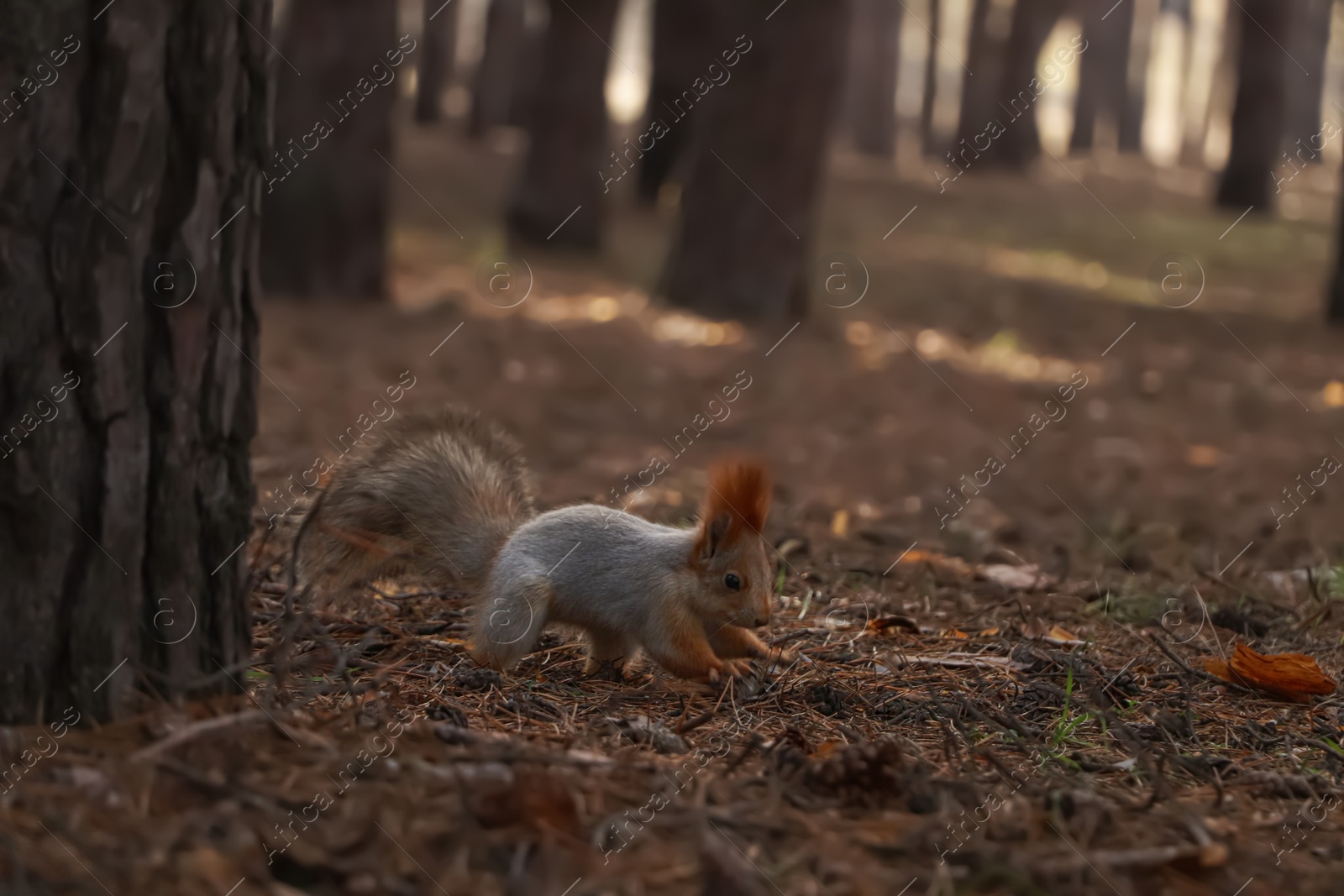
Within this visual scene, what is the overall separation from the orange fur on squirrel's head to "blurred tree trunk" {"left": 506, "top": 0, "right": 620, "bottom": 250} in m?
10.7

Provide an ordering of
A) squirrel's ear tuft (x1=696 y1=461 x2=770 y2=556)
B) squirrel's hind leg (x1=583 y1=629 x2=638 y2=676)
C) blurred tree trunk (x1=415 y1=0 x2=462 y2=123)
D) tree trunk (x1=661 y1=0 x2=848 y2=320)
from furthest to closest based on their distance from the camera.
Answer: blurred tree trunk (x1=415 y1=0 x2=462 y2=123)
tree trunk (x1=661 y1=0 x2=848 y2=320)
squirrel's hind leg (x1=583 y1=629 x2=638 y2=676)
squirrel's ear tuft (x1=696 y1=461 x2=770 y2=556)

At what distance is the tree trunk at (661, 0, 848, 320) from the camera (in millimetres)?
10555

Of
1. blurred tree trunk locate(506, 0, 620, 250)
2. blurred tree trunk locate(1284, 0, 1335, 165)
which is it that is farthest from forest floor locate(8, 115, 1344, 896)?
blurred tree trunk locate(1284, 0, 1335, 165)

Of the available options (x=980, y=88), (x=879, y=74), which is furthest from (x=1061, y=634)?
(x=879, y=74)

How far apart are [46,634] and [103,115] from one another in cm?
93

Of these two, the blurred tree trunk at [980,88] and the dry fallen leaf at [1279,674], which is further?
the blurred tree trunk at [980,88]

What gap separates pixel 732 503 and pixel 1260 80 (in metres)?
17.3

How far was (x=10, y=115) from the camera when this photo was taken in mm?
2369

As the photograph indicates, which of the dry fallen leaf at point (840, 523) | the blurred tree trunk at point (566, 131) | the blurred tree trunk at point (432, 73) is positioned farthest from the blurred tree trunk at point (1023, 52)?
the dry fallen leaf at point (840, 523)

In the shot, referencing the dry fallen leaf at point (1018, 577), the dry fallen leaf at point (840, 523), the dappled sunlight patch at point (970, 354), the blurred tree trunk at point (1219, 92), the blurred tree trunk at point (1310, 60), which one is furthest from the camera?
the blurred tree trunk at point (1219, 92)

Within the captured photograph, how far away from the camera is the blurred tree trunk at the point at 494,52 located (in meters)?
22.0

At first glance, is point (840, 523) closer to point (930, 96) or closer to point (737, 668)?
point (737, 668)

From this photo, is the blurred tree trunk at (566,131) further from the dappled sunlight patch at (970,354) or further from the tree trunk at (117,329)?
the tree trunk at (117,329)

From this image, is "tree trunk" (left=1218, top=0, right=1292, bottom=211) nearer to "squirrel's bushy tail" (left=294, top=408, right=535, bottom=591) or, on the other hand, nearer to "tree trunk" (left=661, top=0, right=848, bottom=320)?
"tree trunk" (left=661, top=0, right=848, bottom=320)
